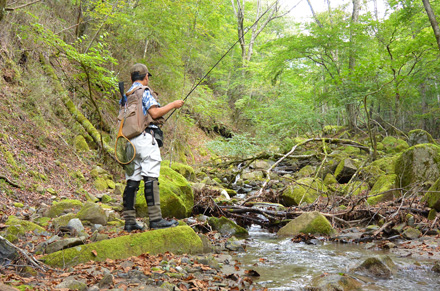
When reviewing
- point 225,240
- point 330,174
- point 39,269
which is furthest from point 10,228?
point 330,174

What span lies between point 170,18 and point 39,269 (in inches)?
365

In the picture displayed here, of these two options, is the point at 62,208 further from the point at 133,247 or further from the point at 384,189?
the point at 384,189

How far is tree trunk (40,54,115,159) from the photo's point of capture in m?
9.02

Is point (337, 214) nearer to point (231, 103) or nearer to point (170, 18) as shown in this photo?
point (170, 18)


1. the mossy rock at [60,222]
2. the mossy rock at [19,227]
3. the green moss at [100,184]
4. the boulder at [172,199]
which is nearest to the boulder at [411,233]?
the boulder at [172,199]

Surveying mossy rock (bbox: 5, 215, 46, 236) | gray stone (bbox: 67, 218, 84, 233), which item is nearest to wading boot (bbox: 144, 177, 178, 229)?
gray stone (bbox: 67, 218, 84, 233)

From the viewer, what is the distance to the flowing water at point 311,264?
3.24 meters

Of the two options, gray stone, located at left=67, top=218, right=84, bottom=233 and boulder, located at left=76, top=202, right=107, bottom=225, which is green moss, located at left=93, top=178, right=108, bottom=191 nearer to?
boulder, located at left=76, top=202, right=107, bottom=225

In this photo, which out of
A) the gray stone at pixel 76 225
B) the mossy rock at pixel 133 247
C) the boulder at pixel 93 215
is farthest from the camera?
the boulder at pixel 93 215

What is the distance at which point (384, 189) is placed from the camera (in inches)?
296

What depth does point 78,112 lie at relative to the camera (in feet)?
30.7

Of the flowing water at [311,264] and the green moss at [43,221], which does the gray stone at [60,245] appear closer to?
the green moss at [43,221]

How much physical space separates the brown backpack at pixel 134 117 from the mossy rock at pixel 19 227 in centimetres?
159

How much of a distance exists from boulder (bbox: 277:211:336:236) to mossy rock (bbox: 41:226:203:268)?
2.40m
